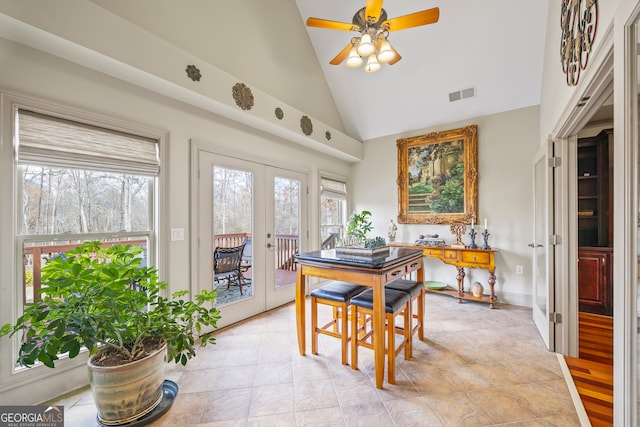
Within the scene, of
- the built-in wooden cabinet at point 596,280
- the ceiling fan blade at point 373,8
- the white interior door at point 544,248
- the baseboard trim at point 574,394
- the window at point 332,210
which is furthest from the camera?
the window at point 332,210

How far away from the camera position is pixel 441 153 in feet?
13.7

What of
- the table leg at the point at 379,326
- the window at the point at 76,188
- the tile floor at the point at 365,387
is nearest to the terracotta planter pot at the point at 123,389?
the tile floor at the point at 365,387

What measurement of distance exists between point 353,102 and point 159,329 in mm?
4143

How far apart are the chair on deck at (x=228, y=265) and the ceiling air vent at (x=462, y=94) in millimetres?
3604

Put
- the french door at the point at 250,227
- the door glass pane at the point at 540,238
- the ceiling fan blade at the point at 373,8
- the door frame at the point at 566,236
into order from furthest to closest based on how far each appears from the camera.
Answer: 1. the french door at the point at 250,227
2. the door glass pane at the point at 540,238
3. the door frame at the point at 566,236
4. the ceiling fan blade at the point at 373,8

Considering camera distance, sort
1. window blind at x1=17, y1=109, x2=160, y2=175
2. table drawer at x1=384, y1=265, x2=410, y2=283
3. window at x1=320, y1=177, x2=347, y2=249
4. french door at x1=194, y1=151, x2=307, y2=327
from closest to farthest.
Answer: window blind at x1=17, y1=109, x2=160, y2=175, table drawer at x1=384, y1=265, x2=410, y2=283, french door at x1=194, y1=151, x2=307, y2=327, window at x1=320, y1=177, x2=347, y2=249

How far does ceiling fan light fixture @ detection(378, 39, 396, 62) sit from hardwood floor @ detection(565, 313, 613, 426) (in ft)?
9.96

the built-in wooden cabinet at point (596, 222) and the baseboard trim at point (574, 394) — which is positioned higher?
the built-in wooden cabinet at point (596, 222)

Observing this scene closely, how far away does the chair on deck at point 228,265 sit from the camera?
296cm

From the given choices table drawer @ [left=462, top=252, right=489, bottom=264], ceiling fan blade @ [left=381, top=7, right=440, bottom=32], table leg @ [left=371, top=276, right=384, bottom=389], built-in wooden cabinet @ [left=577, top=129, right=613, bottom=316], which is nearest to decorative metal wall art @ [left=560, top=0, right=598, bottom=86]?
ceiling fan blade @ [left=381, top=7, right=440, bottom=32]

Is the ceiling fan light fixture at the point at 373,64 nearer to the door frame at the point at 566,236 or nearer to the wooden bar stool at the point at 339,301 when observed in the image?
the door frame at the point at 566,236

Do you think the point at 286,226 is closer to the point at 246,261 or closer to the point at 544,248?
the point at 246,261

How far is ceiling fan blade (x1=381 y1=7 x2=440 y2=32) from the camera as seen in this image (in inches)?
83.2

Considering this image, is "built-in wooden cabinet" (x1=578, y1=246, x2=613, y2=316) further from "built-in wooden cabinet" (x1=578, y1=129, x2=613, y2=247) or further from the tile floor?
the tile floor
